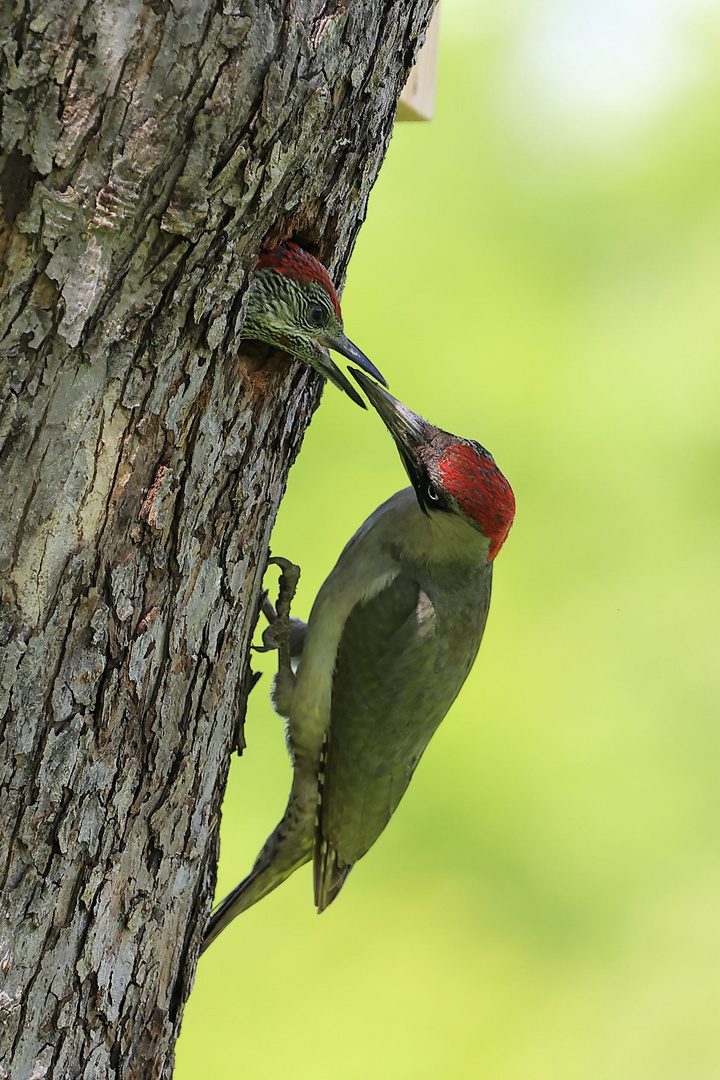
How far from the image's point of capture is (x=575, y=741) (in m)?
4.83

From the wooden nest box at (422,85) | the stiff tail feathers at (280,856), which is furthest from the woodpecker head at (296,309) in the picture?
the wooden nest box at (422,85)

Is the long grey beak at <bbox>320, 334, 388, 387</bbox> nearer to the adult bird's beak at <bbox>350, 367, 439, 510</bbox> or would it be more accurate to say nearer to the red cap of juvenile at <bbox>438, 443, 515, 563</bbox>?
the adult bird's beak at <bbox>350, 367, 439, 510</bbox>

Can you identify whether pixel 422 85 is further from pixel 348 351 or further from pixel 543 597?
pixel 543 597

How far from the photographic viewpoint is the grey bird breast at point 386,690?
234 cm

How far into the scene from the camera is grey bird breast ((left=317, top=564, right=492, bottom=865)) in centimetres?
234

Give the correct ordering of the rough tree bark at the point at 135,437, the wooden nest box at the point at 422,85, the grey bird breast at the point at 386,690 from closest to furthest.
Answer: the rough tree bark at the point at 135,437 < the grey bird breast at the point at 386,690 < the wooden nest box at the point at 422,85

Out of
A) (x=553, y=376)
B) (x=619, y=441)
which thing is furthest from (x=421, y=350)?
(x=619, y=441)

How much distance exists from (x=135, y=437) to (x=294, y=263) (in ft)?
1.76

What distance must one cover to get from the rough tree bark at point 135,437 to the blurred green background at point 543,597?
268cm

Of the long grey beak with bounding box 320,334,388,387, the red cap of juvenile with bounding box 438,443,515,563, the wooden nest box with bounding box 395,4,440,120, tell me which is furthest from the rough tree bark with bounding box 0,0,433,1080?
the wooden nest box with bounding box 395,4,440,120

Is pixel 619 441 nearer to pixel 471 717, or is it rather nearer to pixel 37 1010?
pixel 471 717

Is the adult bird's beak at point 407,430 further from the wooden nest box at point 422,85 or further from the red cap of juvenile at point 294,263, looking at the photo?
the wooden nest box at point 422,85

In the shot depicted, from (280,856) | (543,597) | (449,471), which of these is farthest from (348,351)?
(543,597)

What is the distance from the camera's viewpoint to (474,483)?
7.32 ft
